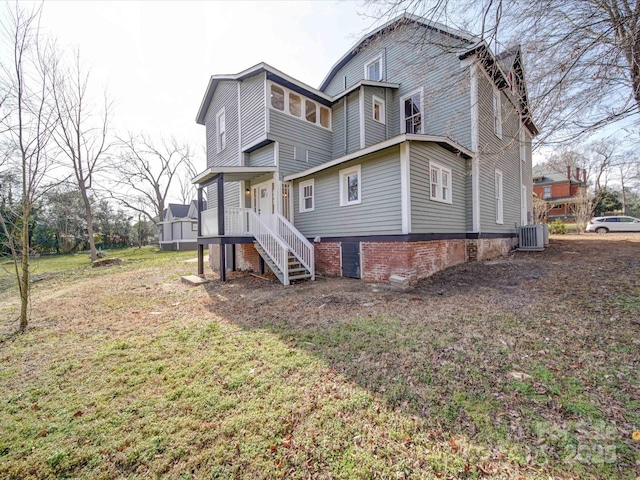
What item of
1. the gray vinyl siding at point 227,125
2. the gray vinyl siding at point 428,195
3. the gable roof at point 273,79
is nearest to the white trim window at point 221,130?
the gray vinyl siding at point 227,125

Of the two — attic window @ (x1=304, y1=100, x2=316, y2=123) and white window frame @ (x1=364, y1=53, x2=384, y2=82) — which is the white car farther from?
attic window @ (x1=304, y1=100, x2=316, y2=123)

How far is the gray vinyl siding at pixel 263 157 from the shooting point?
10.4 m

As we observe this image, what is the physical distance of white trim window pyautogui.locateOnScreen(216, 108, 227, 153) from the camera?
12336 millimetres

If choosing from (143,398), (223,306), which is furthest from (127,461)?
(223,306)

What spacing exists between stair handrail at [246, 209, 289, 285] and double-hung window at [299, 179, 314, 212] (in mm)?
2020

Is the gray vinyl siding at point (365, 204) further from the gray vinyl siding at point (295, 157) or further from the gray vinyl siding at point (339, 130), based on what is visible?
the gray vinyl siding at point (339, 130)

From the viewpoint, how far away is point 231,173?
944 cm

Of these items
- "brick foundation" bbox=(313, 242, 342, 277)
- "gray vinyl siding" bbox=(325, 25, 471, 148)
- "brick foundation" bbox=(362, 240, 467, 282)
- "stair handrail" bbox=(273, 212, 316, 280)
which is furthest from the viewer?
"gray vinyl siding" bbox=(325, 25, 471, 148)

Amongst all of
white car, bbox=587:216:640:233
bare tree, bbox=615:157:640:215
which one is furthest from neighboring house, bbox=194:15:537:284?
white car, bbox=587:216:640:233

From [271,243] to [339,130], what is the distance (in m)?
6.38

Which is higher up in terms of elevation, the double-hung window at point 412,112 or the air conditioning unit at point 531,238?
the double-hung window at point 412,112

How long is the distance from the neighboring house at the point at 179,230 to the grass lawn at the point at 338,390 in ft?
75.8

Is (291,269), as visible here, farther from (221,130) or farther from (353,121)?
(221,130)

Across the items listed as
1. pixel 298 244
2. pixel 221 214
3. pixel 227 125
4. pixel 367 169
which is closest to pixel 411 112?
pixel 367 169
